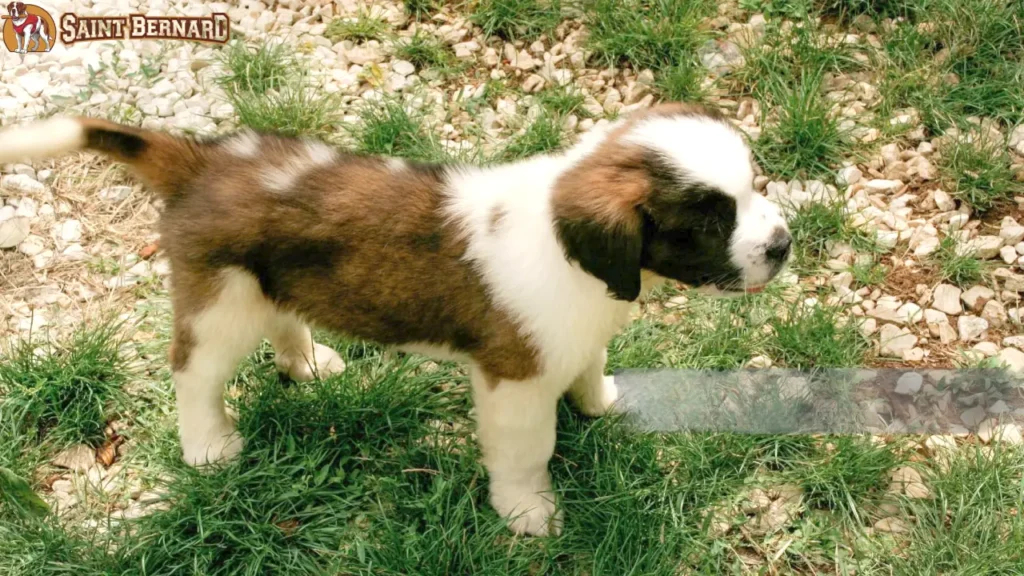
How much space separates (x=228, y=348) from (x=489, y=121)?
6.43ft

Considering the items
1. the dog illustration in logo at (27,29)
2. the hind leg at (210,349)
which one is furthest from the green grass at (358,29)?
the hind leg at (210,349)

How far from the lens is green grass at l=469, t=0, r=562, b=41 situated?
4.81 metres

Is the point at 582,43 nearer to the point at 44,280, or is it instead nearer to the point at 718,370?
the point at 718,370

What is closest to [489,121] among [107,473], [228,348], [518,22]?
[518,22]

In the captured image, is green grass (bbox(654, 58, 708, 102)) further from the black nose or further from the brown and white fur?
the black nose

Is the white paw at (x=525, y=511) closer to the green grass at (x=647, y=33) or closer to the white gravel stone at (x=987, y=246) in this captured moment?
the white gravel stone at (x=987, y=246)

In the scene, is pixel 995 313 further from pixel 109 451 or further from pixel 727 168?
pixel 109 451

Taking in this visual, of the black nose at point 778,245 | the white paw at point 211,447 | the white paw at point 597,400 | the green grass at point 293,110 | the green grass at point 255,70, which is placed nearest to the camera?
the black nose at point 778,245

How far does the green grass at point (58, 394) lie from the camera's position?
11.3ft

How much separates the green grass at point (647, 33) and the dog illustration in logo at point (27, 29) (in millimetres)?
2828

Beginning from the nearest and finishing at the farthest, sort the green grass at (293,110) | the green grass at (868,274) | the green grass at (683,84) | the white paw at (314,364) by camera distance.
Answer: the white paw at (314,364) < the green grass at (868,274) < the green grass at (293,110) < the green grass at (683,84)

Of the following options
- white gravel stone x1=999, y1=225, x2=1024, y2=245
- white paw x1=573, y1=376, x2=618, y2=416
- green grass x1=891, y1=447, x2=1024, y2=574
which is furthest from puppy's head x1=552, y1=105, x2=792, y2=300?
white gravel stone x1=999, y1=225, x2=1024, y2=245

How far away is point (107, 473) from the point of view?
11.4 feet

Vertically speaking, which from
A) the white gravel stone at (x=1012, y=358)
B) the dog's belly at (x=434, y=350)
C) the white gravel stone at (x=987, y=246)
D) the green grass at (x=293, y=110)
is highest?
the white gravel stone at (x=987, y=246)
